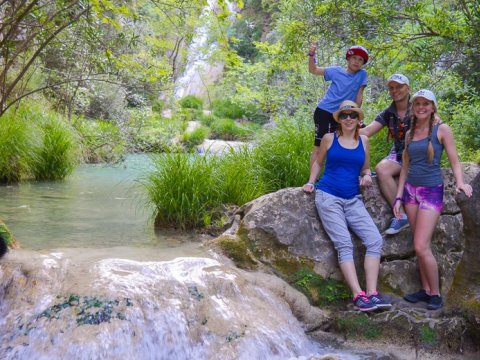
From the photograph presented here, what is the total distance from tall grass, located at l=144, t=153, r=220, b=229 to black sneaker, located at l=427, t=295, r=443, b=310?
2.78m

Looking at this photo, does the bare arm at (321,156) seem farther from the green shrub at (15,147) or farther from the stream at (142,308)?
the green shrub at (15,147)

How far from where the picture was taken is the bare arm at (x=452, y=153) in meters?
4.42

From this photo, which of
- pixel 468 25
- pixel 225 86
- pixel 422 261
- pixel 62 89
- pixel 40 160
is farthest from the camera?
pixel 225 86

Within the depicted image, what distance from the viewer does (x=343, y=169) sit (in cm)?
500

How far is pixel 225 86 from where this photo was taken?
24.2 m

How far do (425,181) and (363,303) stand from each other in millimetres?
1179

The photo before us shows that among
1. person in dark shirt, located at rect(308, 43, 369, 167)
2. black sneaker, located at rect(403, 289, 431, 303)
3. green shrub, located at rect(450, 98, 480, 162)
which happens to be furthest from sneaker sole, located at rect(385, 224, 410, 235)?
green shrub, located at rect(450, 98, 480, 162)

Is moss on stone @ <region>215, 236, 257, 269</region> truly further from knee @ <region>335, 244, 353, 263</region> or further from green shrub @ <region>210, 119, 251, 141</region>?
green shrub @ <region>210, 119, 251, 141</region>

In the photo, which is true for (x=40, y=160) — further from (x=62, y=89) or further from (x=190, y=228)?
(x=190, y=228)

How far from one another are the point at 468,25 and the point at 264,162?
295 centimetres

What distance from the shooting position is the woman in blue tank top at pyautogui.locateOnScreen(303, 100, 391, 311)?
4.81m

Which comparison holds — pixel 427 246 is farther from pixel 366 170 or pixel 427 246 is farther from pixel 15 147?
pixel 15 147

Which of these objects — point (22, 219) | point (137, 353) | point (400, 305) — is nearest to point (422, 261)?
point (400, 305)

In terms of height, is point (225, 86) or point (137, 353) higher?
point (225, 86)
